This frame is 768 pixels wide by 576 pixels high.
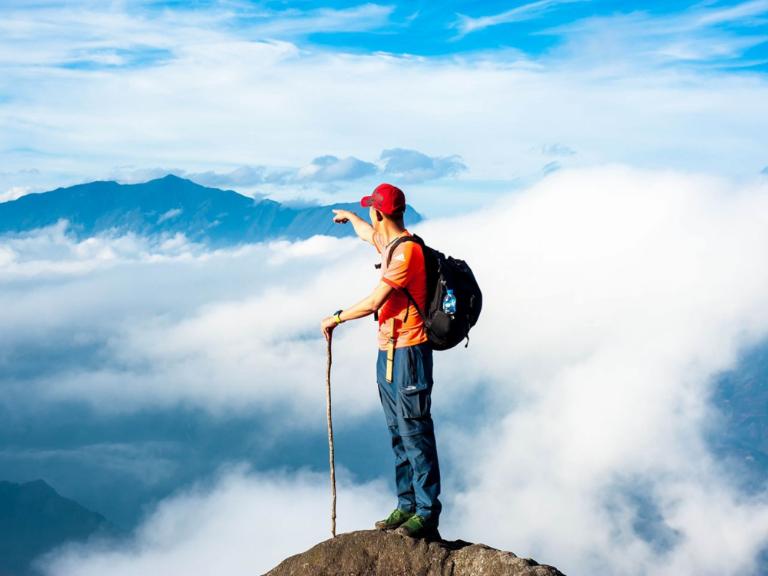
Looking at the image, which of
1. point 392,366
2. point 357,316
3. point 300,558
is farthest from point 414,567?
point 357,316

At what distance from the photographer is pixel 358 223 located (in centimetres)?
1245

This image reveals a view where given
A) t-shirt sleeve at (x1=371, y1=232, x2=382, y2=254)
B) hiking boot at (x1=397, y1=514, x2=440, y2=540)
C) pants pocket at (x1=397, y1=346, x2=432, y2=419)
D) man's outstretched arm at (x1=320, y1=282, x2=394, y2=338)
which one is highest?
t-shirt sleeve at (x1=371, y1=232, x2=382, y2=254)

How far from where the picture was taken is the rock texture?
1079cm

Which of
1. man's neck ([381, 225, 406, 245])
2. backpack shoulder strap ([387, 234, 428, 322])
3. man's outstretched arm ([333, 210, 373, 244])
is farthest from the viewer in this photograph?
man's outstretched arm ([333, 210, 373, 244])

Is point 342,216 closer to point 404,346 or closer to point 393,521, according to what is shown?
point 404,346

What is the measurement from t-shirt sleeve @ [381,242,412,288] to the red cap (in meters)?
0.72

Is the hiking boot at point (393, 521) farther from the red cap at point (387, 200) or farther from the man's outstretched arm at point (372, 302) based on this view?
the red cap at point (387, 200)

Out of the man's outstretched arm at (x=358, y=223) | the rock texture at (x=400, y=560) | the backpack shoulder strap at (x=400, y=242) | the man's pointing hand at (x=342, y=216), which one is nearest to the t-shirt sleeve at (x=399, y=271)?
the backpack shoulder strap at (x=400, y=242)

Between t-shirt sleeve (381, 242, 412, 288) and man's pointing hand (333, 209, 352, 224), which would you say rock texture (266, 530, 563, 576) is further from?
man's pointing hand (333, 209, 352, 224)

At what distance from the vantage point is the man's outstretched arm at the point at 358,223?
12127 mm

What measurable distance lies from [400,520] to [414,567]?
2.58 feet

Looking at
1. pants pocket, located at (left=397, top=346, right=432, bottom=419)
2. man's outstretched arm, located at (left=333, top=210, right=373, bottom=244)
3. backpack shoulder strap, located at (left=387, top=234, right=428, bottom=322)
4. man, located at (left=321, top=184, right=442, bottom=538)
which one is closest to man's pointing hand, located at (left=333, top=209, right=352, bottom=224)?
man's outstretched arm, located at (left=333, top=210, right=373, bottom=244)

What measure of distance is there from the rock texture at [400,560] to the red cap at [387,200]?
4.53 m

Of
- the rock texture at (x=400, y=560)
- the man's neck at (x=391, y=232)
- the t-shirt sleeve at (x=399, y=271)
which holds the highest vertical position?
the man's neck at (x=391, y=232)
